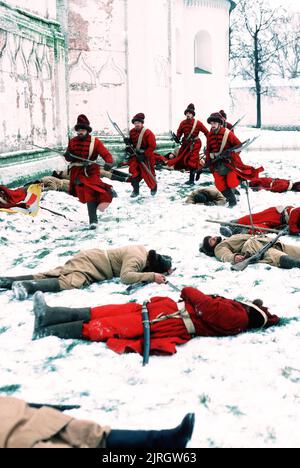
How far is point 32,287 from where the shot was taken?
4977 millimetres

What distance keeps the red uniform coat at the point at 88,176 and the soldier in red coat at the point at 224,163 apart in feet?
6.56

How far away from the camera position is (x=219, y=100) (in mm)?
22031

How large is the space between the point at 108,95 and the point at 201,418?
11.9 m

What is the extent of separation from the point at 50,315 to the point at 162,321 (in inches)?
32.4

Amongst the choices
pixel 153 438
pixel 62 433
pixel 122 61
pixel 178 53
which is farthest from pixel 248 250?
pixel 178 53

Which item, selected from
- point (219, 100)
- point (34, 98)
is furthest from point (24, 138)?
point (219, 100)

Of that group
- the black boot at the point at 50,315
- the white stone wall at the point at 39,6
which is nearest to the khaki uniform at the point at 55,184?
the white stone wall at the point at 39,6

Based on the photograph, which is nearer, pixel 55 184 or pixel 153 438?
pixel 153 438

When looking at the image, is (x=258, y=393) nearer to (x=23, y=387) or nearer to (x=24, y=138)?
(x=23, y=387)

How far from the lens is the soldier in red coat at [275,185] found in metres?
10.3

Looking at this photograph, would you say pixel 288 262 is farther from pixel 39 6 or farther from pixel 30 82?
pixel 39 6

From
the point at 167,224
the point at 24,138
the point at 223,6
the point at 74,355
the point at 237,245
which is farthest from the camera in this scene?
the point at 223,6

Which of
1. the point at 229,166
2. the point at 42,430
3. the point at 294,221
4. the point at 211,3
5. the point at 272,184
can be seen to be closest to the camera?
the point at 42,430
